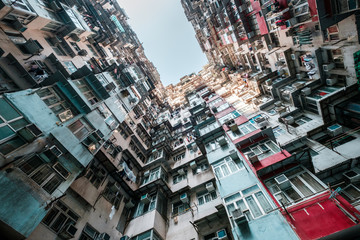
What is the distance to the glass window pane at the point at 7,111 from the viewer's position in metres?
8.89

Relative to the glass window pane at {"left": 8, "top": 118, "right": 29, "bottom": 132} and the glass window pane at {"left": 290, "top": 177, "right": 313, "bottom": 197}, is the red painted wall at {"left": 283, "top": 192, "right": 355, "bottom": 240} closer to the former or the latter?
the glass window pane at {"left": 290, "top": 177, "right": 313, "bottom": 197}

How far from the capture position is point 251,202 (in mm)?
10852

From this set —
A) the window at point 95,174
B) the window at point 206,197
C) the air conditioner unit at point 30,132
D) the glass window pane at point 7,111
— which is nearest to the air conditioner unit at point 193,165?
the window at point 206,197

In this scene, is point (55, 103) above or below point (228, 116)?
above

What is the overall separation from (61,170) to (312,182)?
1853 centimetres

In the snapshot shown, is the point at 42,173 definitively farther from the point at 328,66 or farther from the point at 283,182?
the point at 328,66

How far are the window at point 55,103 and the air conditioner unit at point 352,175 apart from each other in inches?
1009

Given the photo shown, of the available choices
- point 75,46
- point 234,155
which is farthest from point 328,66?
point 75,46

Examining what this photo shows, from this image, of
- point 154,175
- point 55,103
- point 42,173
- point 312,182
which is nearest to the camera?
point 42,173

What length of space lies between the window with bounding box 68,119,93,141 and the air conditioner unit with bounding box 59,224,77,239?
7.37m

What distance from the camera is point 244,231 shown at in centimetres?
934

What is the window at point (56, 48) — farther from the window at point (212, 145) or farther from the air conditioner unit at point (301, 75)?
the air conditioner unit at point (301, 75)

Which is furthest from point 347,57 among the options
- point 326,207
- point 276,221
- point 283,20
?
point 276,221

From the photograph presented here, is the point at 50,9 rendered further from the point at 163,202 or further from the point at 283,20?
the point at 283,20
